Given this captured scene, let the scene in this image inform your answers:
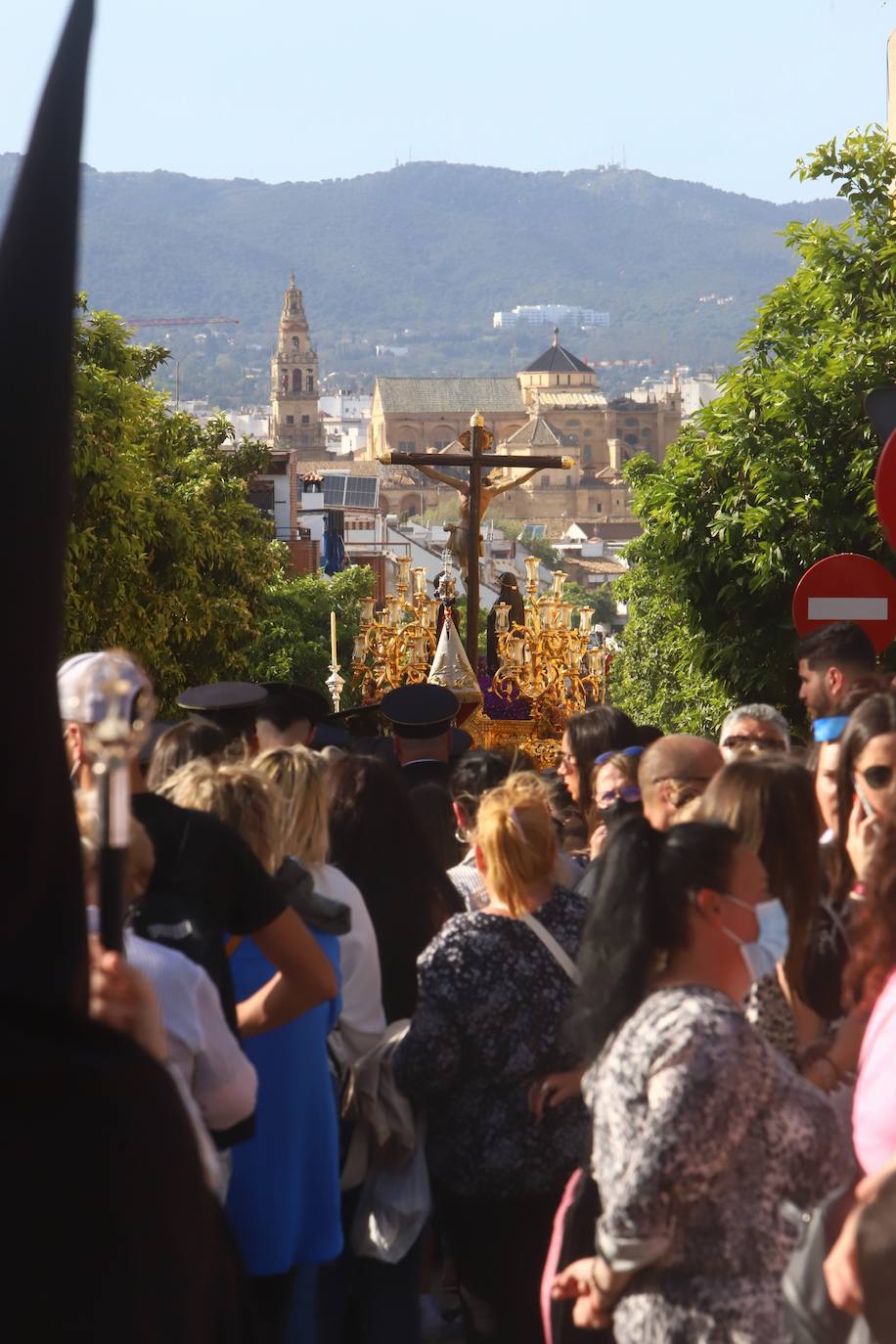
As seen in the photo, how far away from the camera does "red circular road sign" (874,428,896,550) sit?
19.2 feet

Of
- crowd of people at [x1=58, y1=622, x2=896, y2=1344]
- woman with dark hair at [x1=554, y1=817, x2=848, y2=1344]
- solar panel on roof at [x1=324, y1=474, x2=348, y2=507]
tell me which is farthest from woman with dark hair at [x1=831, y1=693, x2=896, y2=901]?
solar panel on roof at [x1=324, y1=474, x2=348, y2=507]

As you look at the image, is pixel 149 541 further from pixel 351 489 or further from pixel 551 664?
pixel 351 489

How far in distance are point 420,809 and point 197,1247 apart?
4.92m

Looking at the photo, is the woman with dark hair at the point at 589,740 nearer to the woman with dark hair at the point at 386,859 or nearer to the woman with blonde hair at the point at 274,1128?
the woman with dark hair at the point at 386,859

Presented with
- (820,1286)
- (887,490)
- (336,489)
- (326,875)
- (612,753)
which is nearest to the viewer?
(820,1286)

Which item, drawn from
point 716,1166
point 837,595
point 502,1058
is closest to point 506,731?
point 837,595

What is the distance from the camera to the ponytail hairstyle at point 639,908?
11.7ft

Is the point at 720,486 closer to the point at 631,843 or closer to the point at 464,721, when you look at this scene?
the point at 464,721

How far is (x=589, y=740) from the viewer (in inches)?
289

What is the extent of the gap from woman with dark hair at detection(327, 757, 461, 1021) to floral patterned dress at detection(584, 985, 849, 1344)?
6.84 ft

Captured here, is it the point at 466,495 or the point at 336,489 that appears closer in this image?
the point at 466,495

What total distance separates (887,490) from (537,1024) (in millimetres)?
2139

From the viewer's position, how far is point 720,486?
18.6 metres

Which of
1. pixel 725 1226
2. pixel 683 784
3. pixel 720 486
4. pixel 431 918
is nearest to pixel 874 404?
pixel 683 784
